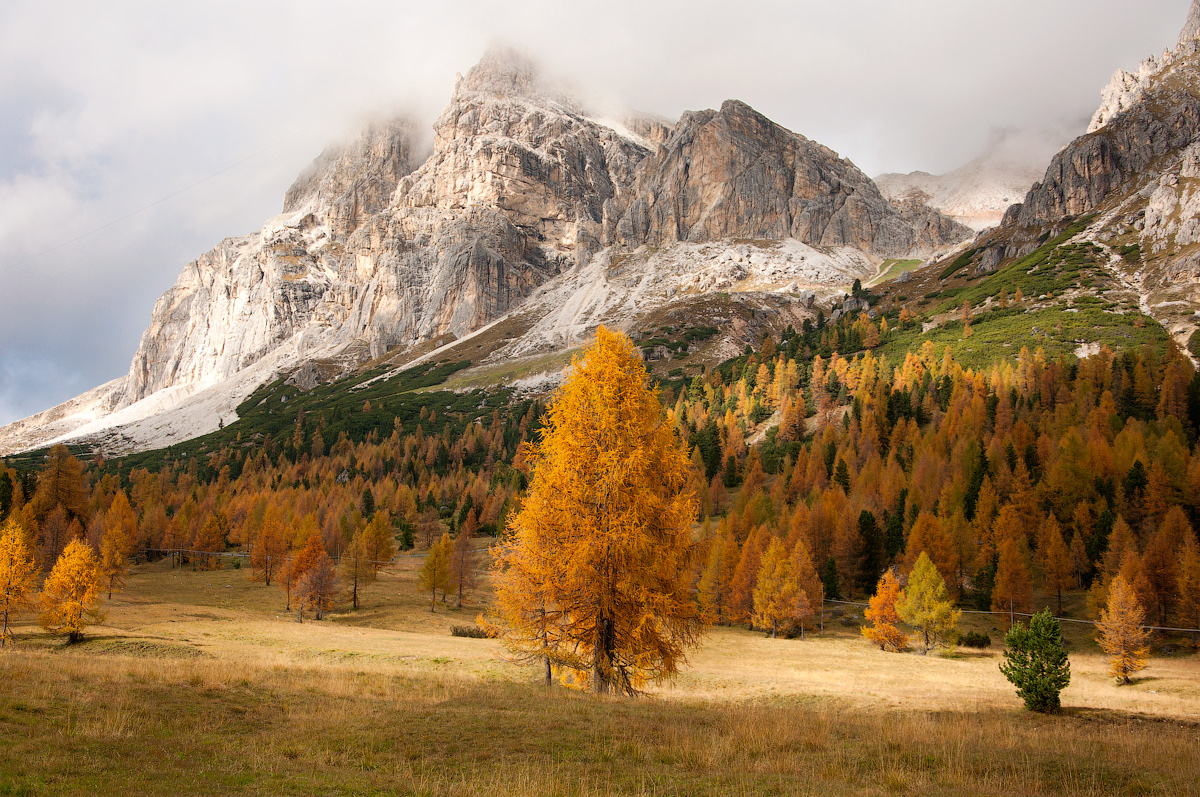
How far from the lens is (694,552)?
65.3 ft

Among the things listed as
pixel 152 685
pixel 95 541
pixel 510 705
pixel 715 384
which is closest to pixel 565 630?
pixel 510 705

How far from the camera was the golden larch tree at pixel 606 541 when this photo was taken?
18.6 m

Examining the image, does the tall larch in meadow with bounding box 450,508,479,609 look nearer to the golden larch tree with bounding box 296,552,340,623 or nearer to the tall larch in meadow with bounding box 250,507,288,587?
the golden larch tree with bounding box 296,552,340,623

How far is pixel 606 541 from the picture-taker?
18.5 metres

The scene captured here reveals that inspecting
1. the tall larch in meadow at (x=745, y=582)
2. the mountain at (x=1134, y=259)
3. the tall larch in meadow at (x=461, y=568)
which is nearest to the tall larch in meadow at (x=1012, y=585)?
the tall larch in meadow at (x=745, y=582)

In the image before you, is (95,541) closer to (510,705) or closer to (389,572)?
(389,572)

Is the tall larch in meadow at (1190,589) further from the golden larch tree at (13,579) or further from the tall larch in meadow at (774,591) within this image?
the golden larch tree at (13,579)

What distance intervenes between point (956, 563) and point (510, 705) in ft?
214

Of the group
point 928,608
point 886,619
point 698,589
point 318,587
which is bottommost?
point 886,619

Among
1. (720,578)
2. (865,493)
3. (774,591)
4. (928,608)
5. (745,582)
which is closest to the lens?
(928,608)

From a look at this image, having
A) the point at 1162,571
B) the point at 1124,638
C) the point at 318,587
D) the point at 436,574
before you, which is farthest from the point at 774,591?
the point at 318,587

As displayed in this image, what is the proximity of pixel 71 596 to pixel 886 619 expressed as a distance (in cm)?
6098

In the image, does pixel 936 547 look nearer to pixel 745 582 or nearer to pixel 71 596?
pixel 745 582

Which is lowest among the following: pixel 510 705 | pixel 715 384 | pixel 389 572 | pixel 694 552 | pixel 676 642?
pixel 389 572
